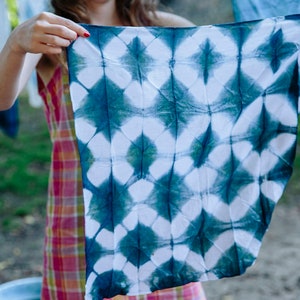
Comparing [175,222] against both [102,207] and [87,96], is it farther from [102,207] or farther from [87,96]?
[87,96]

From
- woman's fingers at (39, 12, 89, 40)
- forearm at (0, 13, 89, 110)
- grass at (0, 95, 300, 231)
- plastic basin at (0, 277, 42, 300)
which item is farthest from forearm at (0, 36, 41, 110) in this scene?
grass at (0, 95, 300, 231)

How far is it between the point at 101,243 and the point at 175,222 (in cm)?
20

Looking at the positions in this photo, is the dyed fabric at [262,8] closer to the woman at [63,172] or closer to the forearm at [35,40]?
the woman at [63,172]

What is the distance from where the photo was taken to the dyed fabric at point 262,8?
5.31ft

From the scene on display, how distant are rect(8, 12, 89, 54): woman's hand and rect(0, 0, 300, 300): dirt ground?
194 cm

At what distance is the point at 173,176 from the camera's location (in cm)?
145

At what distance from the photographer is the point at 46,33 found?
1257mm

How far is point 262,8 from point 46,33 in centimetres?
69

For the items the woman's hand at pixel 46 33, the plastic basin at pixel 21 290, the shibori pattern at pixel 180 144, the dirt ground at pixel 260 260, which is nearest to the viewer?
the woman's hand at pixel 46 33

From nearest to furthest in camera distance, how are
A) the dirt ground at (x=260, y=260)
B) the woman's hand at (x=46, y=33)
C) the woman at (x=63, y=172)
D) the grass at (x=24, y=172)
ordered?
the woman's hand at (x=46, y=33) → the woman at (x=63, y=172) → the dirt ground at (x=260, y=260) → the grass at (x=24, y=172)

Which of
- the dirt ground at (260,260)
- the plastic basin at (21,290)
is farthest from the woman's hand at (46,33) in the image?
the dirt ground at (260,260)

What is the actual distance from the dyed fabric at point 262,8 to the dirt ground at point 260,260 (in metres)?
1.62

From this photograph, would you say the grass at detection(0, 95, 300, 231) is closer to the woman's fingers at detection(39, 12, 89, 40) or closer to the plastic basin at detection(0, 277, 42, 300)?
the plastic basin at detection(0, 277, 42, 300)

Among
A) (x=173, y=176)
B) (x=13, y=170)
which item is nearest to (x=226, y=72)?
(x=173, y=176)
